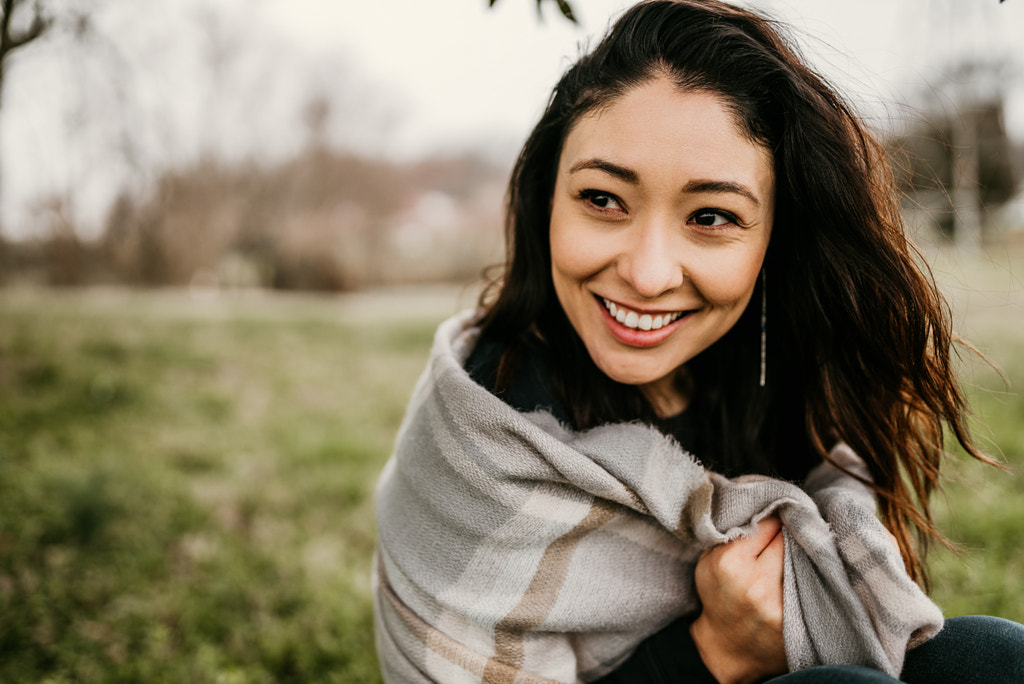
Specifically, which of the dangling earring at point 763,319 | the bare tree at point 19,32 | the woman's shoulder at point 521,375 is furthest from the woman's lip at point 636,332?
the bare tree at point 19,32

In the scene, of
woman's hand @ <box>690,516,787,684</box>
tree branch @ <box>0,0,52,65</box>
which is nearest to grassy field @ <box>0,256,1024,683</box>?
woman's hand @ <box>690,516,787,684</box>

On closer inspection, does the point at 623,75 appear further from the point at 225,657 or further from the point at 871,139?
the point at 225,657

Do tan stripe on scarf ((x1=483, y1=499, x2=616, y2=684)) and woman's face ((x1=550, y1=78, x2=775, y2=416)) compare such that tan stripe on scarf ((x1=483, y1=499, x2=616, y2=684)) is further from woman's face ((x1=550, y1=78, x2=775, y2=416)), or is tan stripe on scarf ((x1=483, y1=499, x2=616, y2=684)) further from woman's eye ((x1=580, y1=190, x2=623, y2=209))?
woman's eye ((x1=580, y1=190, x2=623, y2=209))

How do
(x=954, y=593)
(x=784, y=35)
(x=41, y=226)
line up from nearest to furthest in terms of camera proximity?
(x=784, y=35), (x=954, y=593), (x=41, y=226)

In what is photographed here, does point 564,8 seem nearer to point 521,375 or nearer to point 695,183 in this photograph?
point 695,183

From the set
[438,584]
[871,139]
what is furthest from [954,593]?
[438,584]

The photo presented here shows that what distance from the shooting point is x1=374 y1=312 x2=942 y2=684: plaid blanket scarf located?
133 cm

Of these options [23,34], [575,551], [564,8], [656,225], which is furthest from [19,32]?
[575,551]

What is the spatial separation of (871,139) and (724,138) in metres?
0.51

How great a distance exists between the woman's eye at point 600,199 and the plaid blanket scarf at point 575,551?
475mm

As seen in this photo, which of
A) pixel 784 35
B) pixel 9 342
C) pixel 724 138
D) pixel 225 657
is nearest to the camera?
pixel 724 138

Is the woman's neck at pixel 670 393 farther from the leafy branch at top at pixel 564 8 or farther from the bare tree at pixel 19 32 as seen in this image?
the bare tree at pixel 19 32

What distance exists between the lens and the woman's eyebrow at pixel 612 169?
1.34 meters

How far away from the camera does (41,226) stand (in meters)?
5.93
